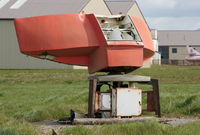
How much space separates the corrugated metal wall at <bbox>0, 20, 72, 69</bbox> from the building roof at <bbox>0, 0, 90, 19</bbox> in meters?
1.17

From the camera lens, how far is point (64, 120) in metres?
12.2

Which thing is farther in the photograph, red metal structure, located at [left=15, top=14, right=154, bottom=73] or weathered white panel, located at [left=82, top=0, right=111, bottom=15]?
weathered white panel, located at [left=82, top=0, right=111, bottom=15]

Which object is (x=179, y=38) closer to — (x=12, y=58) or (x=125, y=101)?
(x=12, y=58)

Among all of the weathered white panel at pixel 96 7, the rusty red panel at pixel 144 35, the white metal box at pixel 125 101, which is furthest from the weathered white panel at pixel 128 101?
the weathered white panel at pixel 96 7

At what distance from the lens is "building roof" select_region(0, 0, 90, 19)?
54438mm

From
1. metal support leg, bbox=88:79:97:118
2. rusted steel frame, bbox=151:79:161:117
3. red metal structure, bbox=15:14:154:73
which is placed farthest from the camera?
rusted steel frame, bbox=151:79:161:117

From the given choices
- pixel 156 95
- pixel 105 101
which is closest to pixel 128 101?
→ pixel 105 101

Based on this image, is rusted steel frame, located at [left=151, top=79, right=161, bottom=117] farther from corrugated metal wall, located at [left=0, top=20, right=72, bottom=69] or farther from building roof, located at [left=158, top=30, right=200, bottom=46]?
building roof, located at [left=158, top=30, right=200, bottom=46]

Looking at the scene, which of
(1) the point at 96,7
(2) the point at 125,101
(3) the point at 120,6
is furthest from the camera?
(3) the point at 120,6

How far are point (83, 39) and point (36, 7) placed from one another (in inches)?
1786

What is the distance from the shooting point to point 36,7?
5628 cm

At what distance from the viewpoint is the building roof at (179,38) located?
114m

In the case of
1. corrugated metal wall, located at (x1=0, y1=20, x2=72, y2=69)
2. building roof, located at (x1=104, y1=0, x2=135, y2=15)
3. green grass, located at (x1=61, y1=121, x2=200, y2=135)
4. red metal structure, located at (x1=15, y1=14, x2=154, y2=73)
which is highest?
building roof, located at (x1=104, y1=0, x2=135, y2=15)

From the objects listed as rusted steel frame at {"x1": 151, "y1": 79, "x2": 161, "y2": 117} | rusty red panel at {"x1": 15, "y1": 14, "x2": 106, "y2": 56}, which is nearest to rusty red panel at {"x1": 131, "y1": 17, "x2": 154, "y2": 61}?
rusted steel frame at {"x1": 151, "y1": 79, "x2": 161, "y2": 117}
